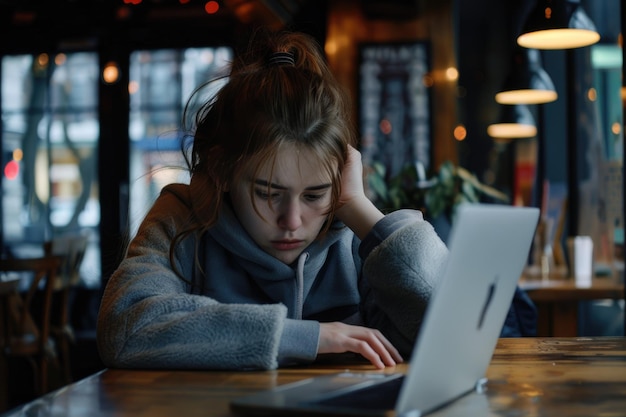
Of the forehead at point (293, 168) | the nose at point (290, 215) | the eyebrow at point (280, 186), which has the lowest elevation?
the nose at point (290, 215)

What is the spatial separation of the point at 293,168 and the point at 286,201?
6cm

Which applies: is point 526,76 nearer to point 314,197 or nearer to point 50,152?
point 314,197

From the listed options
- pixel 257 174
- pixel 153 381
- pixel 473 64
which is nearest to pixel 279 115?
pixel 257 174

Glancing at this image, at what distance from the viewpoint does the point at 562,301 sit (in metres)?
3.89

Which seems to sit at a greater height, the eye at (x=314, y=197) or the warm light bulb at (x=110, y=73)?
the warm light bulb at (x=110, y=73)

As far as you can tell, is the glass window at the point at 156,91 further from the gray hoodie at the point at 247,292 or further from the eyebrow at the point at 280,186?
the eyebrow at the point at 280,186

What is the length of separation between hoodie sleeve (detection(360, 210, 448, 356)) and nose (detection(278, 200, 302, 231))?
0.45 feet

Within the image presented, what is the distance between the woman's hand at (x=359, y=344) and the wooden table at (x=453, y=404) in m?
0.02

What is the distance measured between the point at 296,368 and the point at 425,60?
560cm

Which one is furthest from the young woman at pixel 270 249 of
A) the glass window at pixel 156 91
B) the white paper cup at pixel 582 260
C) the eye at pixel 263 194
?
the glass window at pixel 156 91

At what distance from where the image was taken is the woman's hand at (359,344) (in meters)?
1.22

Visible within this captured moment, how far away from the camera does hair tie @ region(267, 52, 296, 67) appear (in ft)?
5.12

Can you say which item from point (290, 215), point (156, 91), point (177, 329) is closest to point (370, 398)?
point (177, 329)

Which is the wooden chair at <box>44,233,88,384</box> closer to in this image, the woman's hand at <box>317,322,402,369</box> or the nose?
the nose
